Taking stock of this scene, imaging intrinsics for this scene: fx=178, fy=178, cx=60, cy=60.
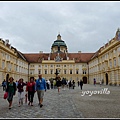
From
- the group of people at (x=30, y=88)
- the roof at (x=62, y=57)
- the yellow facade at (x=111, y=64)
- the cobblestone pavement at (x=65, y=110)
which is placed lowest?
the cobblestone pavement at (x=65, y=110)

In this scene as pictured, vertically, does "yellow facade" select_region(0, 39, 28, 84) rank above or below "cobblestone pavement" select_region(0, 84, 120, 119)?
above

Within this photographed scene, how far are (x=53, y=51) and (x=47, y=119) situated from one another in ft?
254

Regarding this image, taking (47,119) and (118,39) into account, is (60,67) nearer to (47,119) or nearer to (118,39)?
(118,39)

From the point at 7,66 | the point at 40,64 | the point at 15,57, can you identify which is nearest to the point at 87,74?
the point at 40,64

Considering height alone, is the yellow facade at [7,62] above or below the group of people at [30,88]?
above

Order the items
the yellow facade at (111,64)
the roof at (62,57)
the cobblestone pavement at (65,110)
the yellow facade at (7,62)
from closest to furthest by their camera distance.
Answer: the cobblestone pavement at (65,110)
the yellow facade at (111,64)
the yellow facade at (7,62)
the roof at (62,57)

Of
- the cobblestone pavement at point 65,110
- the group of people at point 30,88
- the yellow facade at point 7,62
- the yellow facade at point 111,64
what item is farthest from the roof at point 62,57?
the group of people at point 30,88

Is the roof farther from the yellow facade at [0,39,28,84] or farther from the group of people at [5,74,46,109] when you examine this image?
the group of people at [5,74,46,109]

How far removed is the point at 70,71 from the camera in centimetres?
7356

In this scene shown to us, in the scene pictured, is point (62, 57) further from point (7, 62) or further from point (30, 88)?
point (30, 88)

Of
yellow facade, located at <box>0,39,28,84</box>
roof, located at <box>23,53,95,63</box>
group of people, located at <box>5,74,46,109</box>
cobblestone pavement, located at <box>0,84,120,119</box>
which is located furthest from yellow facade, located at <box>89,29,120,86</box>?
group of people, located at <box>5,74,46,109</box>

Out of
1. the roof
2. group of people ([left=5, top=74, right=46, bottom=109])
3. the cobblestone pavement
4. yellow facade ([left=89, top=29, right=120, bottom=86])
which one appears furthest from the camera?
the roof

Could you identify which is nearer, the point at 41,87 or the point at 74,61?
the point at 41,87

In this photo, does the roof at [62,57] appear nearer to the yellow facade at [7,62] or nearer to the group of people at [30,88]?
the yellow facade at [7,62]
